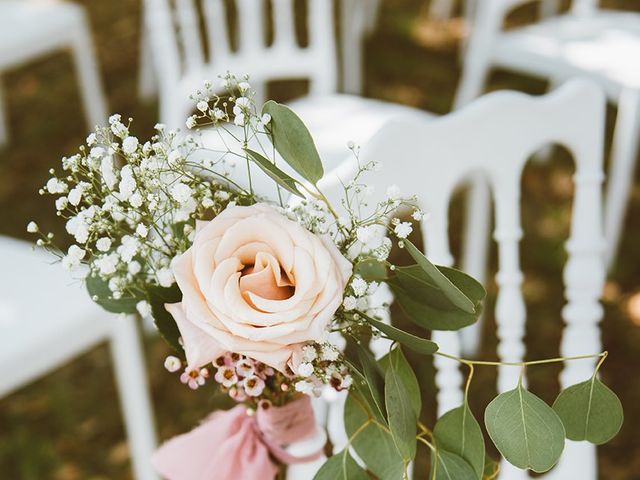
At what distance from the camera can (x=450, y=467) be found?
0.71m

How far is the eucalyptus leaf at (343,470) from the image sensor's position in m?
0.72

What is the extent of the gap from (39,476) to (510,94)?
58.6 inches

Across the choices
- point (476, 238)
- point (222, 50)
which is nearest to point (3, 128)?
point (222, 50)

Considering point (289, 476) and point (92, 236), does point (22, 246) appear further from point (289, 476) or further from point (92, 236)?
point (92, 236)

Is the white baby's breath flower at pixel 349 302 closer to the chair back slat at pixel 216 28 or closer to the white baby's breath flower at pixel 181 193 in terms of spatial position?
the white baby's breath flower at pixel 181 193

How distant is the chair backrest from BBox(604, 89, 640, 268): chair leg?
705 millimetres

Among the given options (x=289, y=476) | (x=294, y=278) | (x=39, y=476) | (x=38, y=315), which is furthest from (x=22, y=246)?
(x=294, y=278)

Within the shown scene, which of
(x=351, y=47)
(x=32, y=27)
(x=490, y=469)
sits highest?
(x=490, y=469)

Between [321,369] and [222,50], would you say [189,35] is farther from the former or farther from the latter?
[321,369]

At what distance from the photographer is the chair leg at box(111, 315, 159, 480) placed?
4.85 ft

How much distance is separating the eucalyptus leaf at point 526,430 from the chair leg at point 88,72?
2316 millimetres

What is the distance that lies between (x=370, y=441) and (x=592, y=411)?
0.60 ft

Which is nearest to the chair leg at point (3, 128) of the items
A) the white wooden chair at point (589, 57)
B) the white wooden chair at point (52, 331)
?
the white wooden chair at point (589, 57)

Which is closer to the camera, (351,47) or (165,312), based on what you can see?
(165,312)
